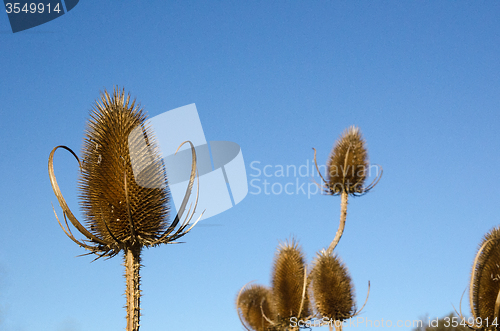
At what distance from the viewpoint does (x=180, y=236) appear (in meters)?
7.76

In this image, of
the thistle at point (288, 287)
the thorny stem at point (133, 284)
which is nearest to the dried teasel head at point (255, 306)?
the thistle at point (288, 287)

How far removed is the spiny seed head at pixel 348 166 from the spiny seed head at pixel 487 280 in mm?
4197

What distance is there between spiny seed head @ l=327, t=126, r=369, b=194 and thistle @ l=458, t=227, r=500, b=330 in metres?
4.22

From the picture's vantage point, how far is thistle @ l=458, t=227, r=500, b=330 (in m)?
11.8

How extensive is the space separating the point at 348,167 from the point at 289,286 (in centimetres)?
397

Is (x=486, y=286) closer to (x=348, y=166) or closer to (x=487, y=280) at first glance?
(x=487, y=280)

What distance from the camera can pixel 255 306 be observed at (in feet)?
70.1

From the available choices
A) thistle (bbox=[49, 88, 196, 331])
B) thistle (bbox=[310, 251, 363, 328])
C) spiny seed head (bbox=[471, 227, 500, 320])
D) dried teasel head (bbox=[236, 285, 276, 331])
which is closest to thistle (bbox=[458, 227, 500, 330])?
spiny seed head (bbox=[471, 227, 500, 320])

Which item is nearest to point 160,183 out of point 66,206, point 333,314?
point 66,206

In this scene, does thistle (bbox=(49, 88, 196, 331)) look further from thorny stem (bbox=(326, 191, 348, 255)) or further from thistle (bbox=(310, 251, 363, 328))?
thorny stem (bbox=(326, 191, 348, 255))

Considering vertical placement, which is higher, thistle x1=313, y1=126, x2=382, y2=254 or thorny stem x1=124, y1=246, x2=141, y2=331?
thistle x1=313, y1=126, x2=382, y2=254

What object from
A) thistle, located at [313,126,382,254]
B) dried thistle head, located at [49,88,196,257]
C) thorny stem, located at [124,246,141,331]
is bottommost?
thorny stem, located at [124,246,141,331]

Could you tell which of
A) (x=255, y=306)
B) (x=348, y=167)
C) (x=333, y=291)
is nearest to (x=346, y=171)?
(x=348, y=167)

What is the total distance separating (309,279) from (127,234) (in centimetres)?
840
